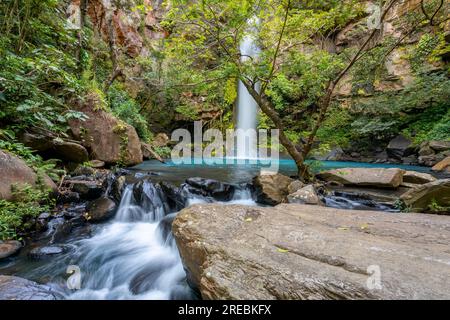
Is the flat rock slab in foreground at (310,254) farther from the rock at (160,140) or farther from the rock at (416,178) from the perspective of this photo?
the rock at (160,140)

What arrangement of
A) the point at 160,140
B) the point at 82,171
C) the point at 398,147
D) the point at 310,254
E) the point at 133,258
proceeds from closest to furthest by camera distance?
the point at 310,254 → the point at 133,258 → the point at 82,171 → the point at 398,147 → the point at 160,140

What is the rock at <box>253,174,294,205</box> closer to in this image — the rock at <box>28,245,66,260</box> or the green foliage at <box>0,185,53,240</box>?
the rock at <box>28,245,66,260</box>

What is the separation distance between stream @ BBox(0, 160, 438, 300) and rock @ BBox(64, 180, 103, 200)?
12.6 inches

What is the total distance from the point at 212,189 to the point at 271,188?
132cm

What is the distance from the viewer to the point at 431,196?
3.47m

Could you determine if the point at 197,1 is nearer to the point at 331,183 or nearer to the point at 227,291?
the point at 227,291

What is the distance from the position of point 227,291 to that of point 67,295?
192 centimetres

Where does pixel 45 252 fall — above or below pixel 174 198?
below

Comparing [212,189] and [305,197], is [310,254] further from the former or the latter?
[212,189]

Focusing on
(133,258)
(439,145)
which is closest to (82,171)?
(133,258)

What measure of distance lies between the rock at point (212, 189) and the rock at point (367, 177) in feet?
9.19

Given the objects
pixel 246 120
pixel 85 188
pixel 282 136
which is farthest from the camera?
pixel 246 120

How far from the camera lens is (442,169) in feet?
27.2

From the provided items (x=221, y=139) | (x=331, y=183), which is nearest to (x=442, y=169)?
(x=331, y=183)
